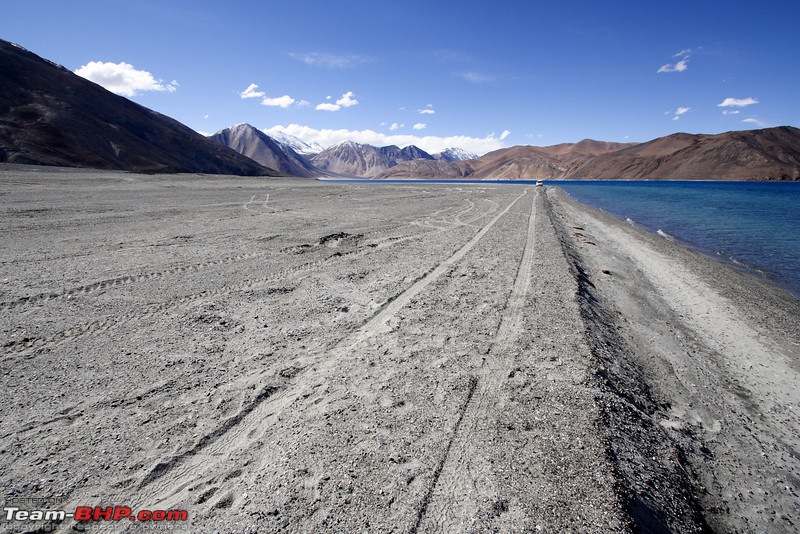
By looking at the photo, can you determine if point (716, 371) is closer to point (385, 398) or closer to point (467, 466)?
point (467, 466)

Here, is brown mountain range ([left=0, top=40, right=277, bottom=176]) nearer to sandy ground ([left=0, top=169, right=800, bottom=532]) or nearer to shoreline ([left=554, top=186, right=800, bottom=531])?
sandy ground ([left=0, top=169, right=800, bottom=532])

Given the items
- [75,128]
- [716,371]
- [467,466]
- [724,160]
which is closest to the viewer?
[467,466]

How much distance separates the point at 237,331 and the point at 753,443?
246 inches

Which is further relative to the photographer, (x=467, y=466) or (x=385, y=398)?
(x=385, y=398)

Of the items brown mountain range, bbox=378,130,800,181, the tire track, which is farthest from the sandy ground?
brown mountain range, bbox=378,130,800,181

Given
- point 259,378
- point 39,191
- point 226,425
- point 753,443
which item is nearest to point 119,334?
point 259,378

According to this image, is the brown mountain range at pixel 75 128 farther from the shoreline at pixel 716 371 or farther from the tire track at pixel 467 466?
the shoreline at pixel 716 371

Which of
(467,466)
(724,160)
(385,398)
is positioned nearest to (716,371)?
(467,466)

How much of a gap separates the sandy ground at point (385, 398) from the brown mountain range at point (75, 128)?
204 feet

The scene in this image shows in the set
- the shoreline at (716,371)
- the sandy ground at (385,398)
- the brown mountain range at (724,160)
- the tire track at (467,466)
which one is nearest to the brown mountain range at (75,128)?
the sandy ground at (385,398)

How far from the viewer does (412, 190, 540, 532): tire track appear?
2375mm

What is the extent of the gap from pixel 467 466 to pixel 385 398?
114 centimetres

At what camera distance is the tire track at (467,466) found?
238 cm

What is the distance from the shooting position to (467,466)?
280 centimetres
